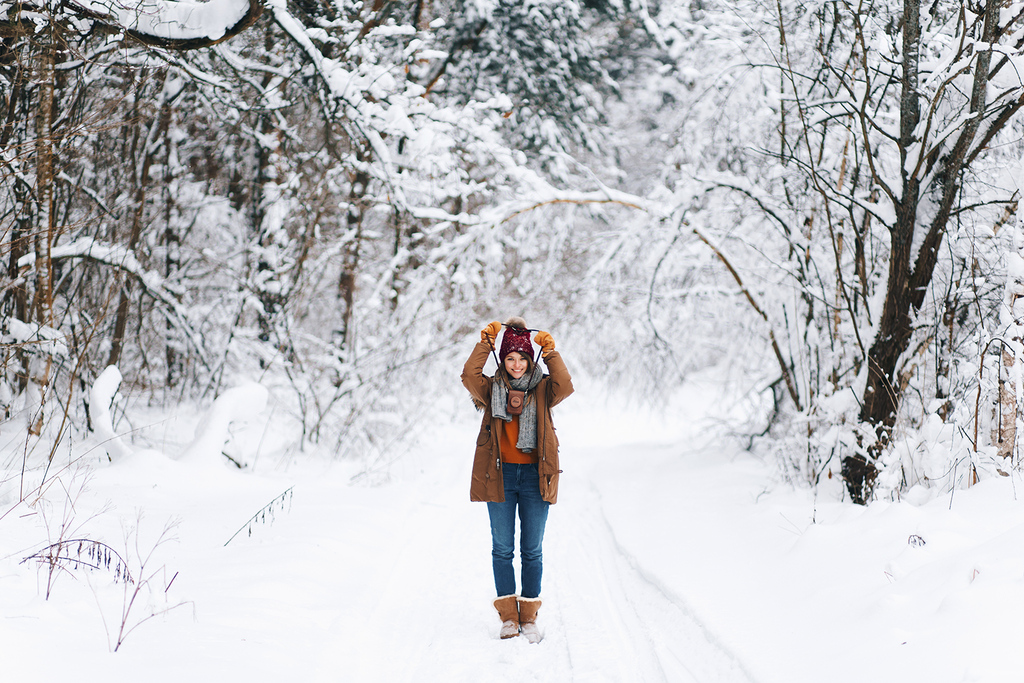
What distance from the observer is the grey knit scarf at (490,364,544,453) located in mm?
→ 3670

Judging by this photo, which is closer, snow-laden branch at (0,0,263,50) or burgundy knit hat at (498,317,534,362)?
burgundy knit hat at (498,317,534,362)

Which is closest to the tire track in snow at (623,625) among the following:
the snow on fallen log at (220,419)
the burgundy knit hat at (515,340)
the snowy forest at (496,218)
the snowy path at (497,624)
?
the snowy path at (497,624)

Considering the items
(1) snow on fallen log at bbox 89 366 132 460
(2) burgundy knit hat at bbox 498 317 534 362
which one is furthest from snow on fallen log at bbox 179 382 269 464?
(2) burgundy knit hat at bbox 498 317 534 362

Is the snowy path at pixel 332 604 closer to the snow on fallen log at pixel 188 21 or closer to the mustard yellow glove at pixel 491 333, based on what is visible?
the mustard yellow glove at pixel 491 333

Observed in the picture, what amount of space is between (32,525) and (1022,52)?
6.48m

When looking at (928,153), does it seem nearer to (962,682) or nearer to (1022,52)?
(1022,52)

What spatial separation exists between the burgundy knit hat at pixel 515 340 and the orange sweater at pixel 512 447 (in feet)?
1.21

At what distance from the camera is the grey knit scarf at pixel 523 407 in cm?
367

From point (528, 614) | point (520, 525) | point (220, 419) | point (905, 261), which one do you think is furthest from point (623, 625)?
point (220, 419)

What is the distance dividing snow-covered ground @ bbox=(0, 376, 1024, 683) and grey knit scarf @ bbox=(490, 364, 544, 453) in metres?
1.08

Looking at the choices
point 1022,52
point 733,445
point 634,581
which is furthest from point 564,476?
point 1022,52

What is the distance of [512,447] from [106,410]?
3.89 metres

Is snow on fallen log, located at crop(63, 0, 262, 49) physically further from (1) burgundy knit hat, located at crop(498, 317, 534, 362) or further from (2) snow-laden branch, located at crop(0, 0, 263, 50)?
(1) burgundy knit hat, located at crop(498, 317, 534, 362)

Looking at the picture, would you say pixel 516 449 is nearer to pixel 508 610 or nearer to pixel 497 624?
pixel 508 610
